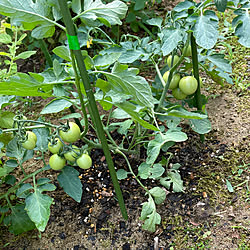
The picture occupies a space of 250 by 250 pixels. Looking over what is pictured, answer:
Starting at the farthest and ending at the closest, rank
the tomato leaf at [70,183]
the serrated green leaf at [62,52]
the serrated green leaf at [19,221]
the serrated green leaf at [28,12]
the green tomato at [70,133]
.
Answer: the serrated green leaf at [19,221] → the tomato leaf at [70,183] → the green tomato at [70,133] → the serrated green leaf at [62,52] → the serrated green leaf at [28,12]

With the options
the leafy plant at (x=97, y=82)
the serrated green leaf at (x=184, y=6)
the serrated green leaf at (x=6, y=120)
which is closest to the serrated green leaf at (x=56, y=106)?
the leafy plant at (x=97, y=82)

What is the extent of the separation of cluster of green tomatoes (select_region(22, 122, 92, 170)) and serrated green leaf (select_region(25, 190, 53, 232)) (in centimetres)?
15

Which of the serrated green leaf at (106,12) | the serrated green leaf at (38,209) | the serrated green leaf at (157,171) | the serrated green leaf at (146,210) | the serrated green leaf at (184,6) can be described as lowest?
the serrated green leaf at (146,210)

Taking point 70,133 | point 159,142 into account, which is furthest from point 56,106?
point 159,142

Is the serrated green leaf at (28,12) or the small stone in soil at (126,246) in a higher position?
the serrated green leaf at (28,12)

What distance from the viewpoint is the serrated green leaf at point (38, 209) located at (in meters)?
1.27

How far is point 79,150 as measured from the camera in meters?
1.39

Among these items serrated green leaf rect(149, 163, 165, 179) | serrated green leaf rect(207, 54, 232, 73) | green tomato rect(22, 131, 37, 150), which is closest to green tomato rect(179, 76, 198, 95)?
serrated green leaf rect(207, 54, 232, 73)

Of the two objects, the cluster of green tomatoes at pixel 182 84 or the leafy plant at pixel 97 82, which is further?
the cluster of green tomatoes at pixel 182 84

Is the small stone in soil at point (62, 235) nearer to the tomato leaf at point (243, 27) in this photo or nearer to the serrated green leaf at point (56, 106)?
the serrated green leaf at point (56, 106)

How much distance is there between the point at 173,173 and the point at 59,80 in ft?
2.63

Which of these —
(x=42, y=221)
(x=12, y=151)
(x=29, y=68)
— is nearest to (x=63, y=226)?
(x=42, y=221)

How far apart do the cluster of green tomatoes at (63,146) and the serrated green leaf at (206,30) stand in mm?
599

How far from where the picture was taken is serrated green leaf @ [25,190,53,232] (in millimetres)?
1271
